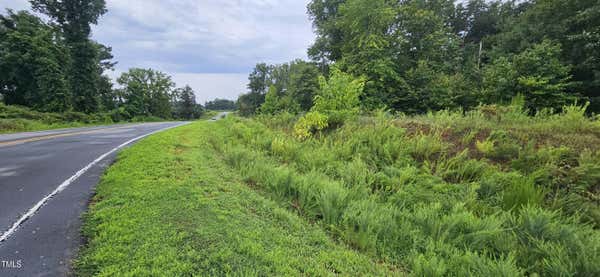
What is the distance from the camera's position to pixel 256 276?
6.75ft

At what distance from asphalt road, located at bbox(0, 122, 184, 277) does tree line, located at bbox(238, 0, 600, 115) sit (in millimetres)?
12845

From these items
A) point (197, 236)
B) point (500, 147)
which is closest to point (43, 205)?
point (197, 236)

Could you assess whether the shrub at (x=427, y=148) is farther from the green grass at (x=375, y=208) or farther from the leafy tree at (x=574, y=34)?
the leafy tree at (x=574, y=34)

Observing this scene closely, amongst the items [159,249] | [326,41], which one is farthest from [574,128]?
[326,41]

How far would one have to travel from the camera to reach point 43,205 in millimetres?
3256

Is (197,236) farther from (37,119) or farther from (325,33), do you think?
(37,119)

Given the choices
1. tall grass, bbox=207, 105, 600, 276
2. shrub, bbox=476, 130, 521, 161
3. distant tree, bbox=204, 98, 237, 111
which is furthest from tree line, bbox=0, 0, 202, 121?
distant tree, bbox=204, 98, 237, 111

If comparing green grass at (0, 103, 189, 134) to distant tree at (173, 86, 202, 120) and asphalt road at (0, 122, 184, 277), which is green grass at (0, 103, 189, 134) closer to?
asphalt road at (0, 122, 184, 277)

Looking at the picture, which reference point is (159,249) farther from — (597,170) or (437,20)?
(437,20)

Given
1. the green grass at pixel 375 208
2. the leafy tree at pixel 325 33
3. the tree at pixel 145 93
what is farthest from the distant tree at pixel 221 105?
the green grass at pixel 375 208

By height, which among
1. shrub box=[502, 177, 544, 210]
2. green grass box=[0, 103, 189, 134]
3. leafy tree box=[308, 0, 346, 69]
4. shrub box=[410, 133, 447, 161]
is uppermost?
leafy tree box=[308, 0, 346, 69]

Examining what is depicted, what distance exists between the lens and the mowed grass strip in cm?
214

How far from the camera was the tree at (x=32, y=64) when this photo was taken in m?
21.3

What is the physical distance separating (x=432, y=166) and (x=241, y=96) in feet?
213
